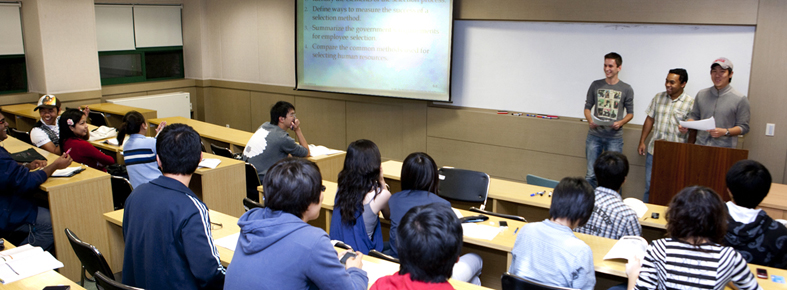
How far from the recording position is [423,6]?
6.33m

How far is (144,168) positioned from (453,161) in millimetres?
3677

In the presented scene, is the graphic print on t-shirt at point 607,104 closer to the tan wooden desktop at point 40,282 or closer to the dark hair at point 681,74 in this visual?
the dark hair at point 681,74

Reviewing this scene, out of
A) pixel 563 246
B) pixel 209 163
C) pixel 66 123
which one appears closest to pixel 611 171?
pixel 563 246

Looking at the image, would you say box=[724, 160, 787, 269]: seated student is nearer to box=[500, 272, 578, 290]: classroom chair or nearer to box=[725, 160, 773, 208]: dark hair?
box=[725, 160, 773, 208]: dark hair

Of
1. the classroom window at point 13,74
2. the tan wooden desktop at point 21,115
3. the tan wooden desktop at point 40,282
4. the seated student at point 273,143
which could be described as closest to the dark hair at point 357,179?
the tan wooden desktop at point 40,282

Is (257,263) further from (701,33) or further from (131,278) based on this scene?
(701,33)

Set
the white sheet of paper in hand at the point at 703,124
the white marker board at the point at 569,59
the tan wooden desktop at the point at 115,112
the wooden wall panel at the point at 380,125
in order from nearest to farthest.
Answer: the white sheet of paper in hand at the point at 703,124
the white marker board at the point at 569,59
the wooden wall panel at the point at 380,125
the tan wooden desktop at the point at 115,112

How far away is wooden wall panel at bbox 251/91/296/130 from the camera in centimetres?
838


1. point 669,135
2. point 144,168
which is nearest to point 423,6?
point 669,135

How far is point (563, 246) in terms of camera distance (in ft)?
7.45

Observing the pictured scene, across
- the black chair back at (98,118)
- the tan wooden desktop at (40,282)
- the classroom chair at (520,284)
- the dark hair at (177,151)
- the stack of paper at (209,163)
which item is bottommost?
the tan wooden desktop at (40,282)

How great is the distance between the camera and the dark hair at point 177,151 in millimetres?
2230

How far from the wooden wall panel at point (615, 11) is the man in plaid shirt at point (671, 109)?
1.87 ft

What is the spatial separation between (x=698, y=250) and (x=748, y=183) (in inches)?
26.5
